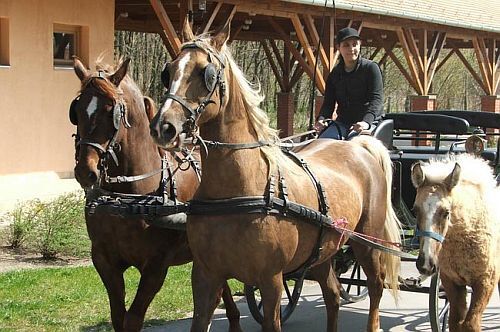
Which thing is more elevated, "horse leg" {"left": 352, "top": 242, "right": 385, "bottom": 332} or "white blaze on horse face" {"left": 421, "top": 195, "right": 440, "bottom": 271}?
"white blaze on horse face" {"left": 421, "top": 195, "right": 440, "bottom": 271}

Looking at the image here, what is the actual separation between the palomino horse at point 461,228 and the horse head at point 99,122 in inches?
74.7

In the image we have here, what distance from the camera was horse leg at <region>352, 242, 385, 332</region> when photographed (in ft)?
20.1

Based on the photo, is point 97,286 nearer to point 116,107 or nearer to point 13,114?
point 116,107

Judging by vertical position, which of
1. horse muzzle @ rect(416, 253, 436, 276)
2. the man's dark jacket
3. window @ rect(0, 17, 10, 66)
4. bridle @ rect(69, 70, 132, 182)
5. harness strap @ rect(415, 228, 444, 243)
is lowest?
horse muzzle @ rect(416, 253, 436, 276)

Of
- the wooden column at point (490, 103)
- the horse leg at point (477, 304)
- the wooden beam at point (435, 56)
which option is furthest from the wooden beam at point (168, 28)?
the wooden column at point (490, 103)

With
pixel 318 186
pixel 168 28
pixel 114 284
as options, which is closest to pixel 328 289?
pixel 318 186

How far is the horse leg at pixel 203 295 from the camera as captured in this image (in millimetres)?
4691

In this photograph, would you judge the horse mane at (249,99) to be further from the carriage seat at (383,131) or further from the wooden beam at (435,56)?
the wooden beam at (435,56)

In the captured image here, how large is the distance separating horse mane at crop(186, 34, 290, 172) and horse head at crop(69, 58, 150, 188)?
34.4 inches

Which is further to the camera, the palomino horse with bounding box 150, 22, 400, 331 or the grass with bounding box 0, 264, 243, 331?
the grass with bounding box 0, 264, 243, 331

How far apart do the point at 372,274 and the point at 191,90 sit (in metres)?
2.66

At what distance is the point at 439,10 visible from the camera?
22.8m

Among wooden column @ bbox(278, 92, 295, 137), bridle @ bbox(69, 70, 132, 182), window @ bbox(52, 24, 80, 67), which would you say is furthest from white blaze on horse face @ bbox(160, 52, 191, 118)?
wooden column @ bbox(278, 92, 295, 137)

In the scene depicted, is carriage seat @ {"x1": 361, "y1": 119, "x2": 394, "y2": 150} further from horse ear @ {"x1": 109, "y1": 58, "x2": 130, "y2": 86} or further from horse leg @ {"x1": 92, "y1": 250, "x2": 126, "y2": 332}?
horse leg @ {"x1": 92, "y1": 250, "x2": 126, "y2": 332}
